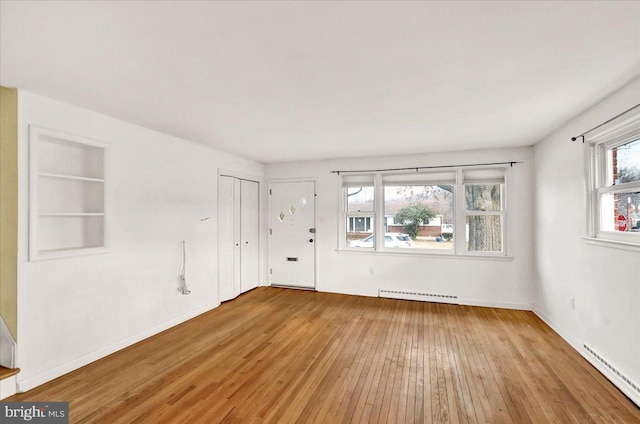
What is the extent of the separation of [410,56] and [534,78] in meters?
1.06

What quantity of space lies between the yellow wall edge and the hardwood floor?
72 cm

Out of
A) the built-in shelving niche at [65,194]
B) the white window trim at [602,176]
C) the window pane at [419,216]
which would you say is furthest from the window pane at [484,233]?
the built-in shelving niche at [65,194]

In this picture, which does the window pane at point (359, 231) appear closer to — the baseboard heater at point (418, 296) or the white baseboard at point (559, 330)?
the baseboard heater at point (418, 296)

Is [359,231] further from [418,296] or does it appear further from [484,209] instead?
[484,209]

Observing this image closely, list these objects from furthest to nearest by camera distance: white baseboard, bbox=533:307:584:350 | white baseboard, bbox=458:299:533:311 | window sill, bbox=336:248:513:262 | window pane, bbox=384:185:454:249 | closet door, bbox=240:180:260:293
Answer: closet door, bbox=240:180:260:293 < window pane, bbox=384:185:454:249 < window sill, bbox=336:248:513:262 < white baseboard, bbox=458:299:533:311 < white baseboard, bbox=533:307:584:350

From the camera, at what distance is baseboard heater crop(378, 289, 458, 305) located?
4738 millimetres

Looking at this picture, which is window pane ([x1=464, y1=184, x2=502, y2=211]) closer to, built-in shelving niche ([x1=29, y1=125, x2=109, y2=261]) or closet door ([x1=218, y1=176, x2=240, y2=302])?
closet door ([x1=218, y1=176, x2=240, y2=302])

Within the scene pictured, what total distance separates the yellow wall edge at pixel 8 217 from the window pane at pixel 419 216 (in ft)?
15.1

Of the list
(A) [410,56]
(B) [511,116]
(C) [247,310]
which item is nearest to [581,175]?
(B) [511,116]

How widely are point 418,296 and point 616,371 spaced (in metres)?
2.58

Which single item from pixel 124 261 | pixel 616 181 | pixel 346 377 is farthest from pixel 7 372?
pixel 616 181

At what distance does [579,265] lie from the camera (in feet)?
10.2

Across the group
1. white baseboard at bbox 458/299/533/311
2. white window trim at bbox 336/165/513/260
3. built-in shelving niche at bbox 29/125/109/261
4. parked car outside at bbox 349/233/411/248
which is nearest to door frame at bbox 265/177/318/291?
white window trim at bbox 336/165/513/260

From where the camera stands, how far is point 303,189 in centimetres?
564
